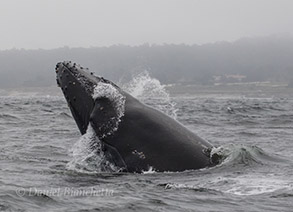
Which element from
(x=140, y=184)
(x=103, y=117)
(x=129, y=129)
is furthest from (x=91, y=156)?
(x=140, y=184)

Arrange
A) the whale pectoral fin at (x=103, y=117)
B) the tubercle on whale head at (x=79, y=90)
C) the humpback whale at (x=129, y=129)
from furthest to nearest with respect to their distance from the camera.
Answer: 1. the tubercle on whale head at (x=79, y=90)
2. the whale pectoral fin at (x=103, y=117)
3. the humpback whale at (x=129, y=129)

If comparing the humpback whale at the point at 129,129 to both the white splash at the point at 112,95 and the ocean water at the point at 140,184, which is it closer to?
the white splash at the point at 112,95

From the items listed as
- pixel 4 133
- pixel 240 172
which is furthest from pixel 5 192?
pixel 4 133

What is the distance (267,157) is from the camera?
464 inches

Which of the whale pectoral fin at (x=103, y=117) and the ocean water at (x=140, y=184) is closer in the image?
the ocean water at (x=140, y=184)

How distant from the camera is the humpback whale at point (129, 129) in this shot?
919 cm

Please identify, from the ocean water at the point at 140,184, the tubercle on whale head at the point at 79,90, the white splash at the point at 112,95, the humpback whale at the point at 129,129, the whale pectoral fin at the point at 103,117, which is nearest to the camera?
the ocean water at the point at 140,184

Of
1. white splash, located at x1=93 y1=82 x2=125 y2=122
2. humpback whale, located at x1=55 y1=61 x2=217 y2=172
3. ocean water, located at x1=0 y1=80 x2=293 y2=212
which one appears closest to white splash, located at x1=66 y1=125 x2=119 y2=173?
ocean water, located at x1=0 y1=80 x2=293 y2=212

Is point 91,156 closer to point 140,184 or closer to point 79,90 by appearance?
point 79,90

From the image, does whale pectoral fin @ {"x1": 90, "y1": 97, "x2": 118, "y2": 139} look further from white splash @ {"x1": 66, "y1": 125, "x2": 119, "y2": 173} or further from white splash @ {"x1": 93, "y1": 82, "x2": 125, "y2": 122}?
white splash @ {"x1": 66, "y1": 125, "x2": 119, "y2": 173}

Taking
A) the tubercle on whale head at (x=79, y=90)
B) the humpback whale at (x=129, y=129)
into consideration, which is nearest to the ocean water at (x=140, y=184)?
the humpback whale at (x=129, y=129)

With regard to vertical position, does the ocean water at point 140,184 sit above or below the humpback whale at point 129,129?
below

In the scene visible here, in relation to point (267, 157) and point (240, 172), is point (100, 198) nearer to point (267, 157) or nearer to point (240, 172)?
point (240, 172)

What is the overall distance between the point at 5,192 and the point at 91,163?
7.56 ft
